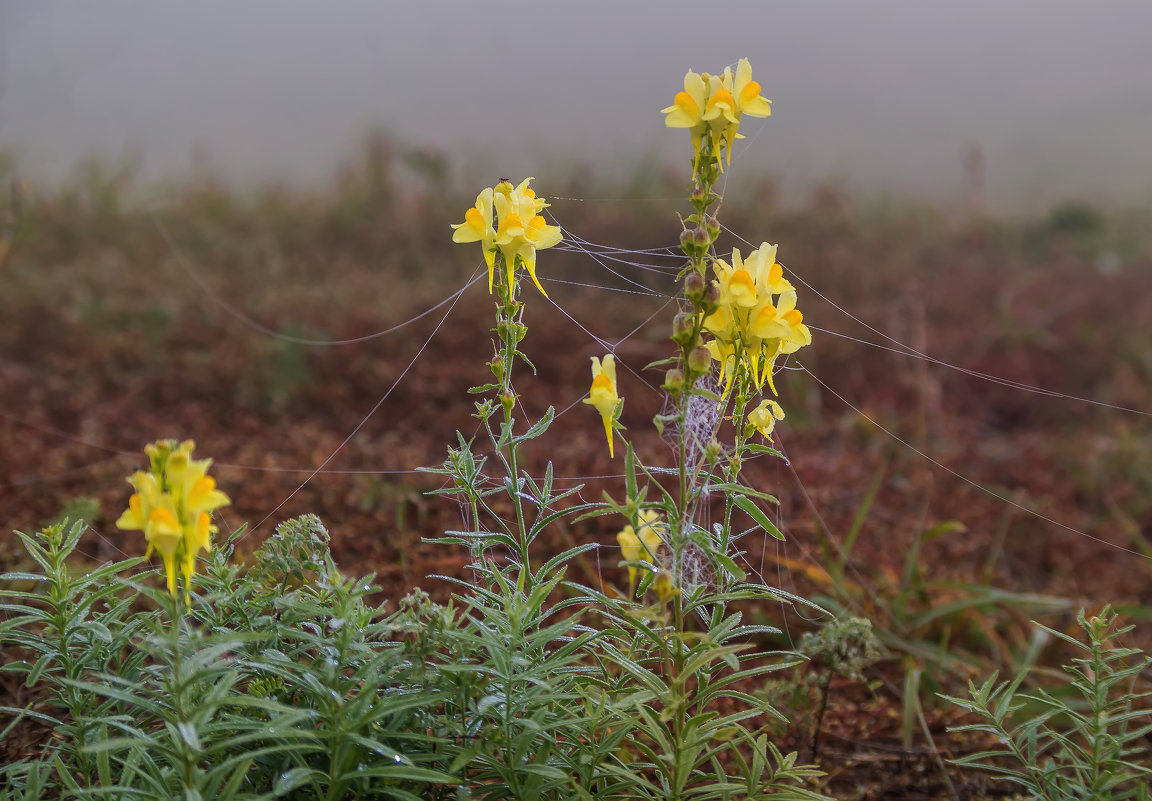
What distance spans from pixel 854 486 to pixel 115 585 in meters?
3.03

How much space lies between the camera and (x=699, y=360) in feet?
4.80

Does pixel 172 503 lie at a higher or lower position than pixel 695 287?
lower

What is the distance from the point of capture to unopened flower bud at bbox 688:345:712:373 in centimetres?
146

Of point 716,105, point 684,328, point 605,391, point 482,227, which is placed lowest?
point 605,391

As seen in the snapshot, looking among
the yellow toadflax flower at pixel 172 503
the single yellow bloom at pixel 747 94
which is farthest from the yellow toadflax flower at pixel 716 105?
the yellow toadflax flower at pixel 172 503

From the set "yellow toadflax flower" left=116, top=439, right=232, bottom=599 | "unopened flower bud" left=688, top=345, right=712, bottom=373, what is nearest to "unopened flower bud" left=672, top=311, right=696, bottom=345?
"unopened flower bud" left=688, top=345, right=712, bottom=373

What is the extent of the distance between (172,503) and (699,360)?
816 millimetres

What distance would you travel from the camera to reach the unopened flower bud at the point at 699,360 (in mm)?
1464

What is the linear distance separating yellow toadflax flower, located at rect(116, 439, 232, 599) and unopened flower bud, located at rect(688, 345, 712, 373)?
2.41 feet

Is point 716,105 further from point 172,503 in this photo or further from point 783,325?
point 172,503

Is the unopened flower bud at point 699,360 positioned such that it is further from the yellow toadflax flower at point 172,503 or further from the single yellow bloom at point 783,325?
the yellow toadflax flower at point 172,503

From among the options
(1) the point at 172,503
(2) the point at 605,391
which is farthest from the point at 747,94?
(1) the point at 172,503

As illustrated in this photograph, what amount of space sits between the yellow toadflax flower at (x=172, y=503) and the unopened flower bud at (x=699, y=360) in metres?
0.74

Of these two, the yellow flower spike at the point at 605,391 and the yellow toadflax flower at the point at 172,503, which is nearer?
the yellow toadflax flower at the point at 172,503
